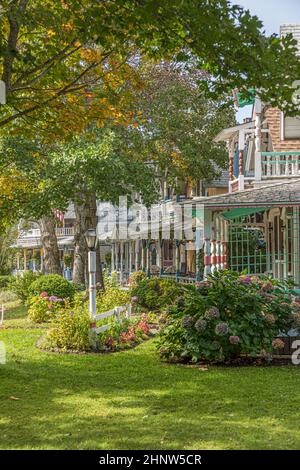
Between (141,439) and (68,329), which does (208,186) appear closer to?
(68,329)

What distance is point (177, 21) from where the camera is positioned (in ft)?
29.6

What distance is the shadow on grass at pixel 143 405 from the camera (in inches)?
261

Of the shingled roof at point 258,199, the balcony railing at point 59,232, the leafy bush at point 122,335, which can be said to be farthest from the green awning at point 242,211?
the balcony railing at point 59,232

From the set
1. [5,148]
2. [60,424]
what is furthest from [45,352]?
[5,148]

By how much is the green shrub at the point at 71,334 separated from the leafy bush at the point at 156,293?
730cm

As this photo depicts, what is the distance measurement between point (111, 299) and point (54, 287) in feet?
18.5

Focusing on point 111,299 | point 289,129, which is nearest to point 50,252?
point 111,299

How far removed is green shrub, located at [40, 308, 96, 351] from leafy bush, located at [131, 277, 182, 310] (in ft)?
23.9

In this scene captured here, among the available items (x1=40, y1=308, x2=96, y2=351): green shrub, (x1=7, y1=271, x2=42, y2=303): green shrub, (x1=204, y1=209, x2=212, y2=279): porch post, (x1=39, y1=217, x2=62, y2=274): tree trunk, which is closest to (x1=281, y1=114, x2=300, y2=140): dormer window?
(x1=204, y1=209, x2=212, y2=279): porch post

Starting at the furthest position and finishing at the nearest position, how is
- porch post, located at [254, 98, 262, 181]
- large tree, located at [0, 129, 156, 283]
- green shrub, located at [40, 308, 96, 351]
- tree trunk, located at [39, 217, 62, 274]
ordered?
tree trunk, located at [39, 217, 62, 274]
large tree, located at [0, 129, 156, 283]
porch post, located at [254, 98, 262, 181]
green shrub, located at [40, 308, 96, 351]

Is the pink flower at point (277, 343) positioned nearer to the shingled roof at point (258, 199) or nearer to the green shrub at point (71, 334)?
the green shrub at point (71, 334)

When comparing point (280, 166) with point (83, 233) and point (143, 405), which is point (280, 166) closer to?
point (83, 233)

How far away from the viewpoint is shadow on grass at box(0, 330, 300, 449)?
21.7ft

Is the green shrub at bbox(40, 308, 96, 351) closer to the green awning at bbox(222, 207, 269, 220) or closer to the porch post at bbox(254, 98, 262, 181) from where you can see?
the green awning at bbox(222, 207, 269, 220)
